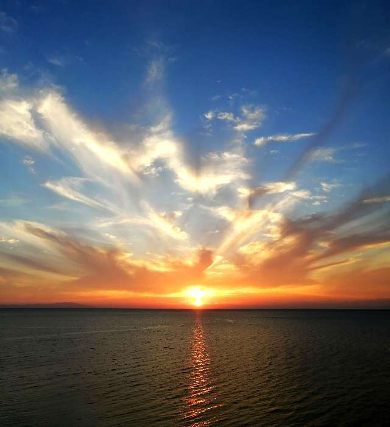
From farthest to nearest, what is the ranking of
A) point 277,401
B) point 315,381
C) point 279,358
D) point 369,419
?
point 279,358 < point 315,381 < point 277,401 < point 369,419

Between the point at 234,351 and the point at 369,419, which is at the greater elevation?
the point at 234,351

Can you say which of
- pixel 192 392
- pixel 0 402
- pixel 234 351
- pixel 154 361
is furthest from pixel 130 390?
pixel 234 351

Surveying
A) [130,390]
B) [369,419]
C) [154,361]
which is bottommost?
[369,419]

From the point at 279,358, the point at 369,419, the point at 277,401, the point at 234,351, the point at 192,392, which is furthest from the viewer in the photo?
the point at 234,351

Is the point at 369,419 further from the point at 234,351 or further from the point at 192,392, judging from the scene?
the point at 234,351

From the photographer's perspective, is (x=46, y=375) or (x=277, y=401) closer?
(x=277, y=401)

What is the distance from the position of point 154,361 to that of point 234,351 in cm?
2051

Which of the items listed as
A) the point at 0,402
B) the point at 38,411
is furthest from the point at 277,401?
the point at 0,402

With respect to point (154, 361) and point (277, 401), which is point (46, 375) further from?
point (277, 401)

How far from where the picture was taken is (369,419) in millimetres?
29156

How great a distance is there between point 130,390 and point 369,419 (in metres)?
24.5

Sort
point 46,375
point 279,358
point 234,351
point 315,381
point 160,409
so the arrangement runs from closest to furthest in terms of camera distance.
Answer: point 160,409 < point 315,381 < point 46,375 < point 279,358 < point 234,351

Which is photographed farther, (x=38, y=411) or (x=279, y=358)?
(x=279, y=358)

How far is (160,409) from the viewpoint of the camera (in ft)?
104
